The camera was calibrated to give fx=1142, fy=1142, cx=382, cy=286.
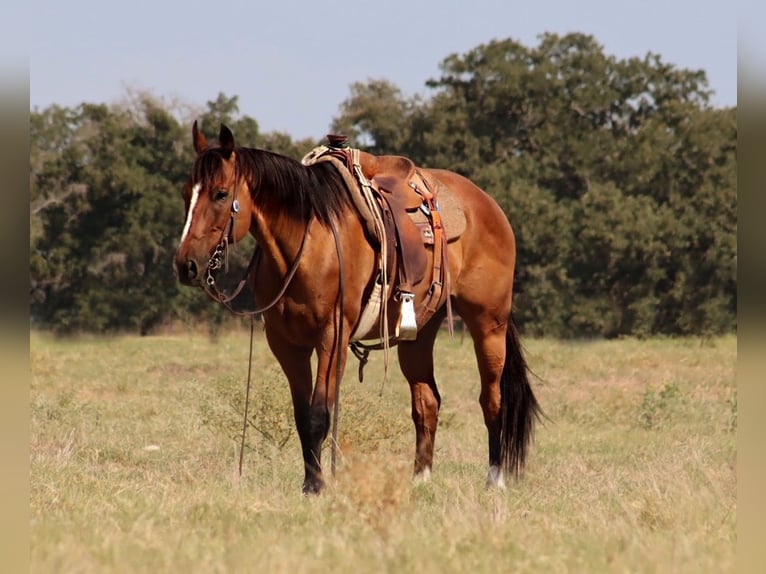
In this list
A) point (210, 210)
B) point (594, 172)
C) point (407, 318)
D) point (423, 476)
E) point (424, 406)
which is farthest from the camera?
point (594, 172)

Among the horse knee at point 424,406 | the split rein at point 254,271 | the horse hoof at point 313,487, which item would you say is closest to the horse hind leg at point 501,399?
the horse knee at point 424,406

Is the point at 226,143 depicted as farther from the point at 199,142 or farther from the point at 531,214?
the point at 531,214

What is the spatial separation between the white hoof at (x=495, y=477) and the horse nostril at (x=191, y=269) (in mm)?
2793

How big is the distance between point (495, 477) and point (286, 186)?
2654mm

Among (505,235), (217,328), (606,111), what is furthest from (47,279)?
(505,235)

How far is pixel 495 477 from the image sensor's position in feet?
26.0

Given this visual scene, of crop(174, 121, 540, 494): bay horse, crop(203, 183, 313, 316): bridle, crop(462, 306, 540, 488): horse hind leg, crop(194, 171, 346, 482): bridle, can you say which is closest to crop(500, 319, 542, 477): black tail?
crop(462, 306, 540, 488): horse hind leg

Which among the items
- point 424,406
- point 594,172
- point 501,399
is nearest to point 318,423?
point 424,406

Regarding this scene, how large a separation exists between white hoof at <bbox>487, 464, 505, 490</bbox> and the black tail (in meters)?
0.18

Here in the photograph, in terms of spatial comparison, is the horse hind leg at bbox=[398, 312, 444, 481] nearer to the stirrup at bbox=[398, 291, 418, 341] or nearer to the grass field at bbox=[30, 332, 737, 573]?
the grass field at bbox=[30, 332, 737, 573]

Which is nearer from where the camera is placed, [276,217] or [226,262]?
[226,262]

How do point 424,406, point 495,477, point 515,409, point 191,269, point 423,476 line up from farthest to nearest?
1. point 515,409
2. point 424,406
3. point 495,477
4. point 423,476
5. point 191,269

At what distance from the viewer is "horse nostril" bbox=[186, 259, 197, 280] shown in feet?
19.9

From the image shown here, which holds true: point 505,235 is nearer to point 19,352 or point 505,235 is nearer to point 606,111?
point 19,352
